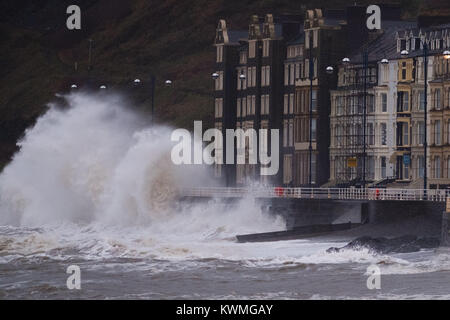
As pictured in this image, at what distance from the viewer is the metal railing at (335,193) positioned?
80562 mm

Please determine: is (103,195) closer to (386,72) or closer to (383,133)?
(383,133)

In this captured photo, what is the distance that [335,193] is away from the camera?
92.5m

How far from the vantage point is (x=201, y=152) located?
120 m

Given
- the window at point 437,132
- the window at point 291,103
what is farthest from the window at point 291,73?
the window at point 437,132

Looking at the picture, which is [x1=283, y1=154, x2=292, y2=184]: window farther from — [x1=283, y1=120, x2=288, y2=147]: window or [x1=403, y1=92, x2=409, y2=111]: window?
[x1=403, y1=92, x2=409, y2=111]: window

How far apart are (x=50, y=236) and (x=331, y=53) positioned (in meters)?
30.6

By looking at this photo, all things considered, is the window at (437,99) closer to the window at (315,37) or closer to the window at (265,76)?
the window at (315,37)

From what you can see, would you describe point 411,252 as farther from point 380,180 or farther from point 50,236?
point 380,180

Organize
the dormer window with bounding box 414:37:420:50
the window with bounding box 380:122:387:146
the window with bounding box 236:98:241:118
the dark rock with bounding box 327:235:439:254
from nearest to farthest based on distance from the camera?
the dark rock with bounding box 327:235:439:254 → the dormer window with bounding box 414:37:420:50 → the window with bounding box 380:122:387:146 → the window with bounding box 236:98:241:118

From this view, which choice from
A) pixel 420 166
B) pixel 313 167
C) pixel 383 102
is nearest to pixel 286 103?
pixel 313 167

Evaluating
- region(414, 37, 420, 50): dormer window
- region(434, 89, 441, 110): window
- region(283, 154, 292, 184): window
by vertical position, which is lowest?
region(283, 154, 292, 184): window

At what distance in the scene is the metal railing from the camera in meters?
80.6

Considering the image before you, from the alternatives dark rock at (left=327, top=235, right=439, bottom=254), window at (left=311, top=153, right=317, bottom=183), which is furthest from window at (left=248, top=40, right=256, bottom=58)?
dark rock at (left=327, top=235, right=439, bottom=254)
